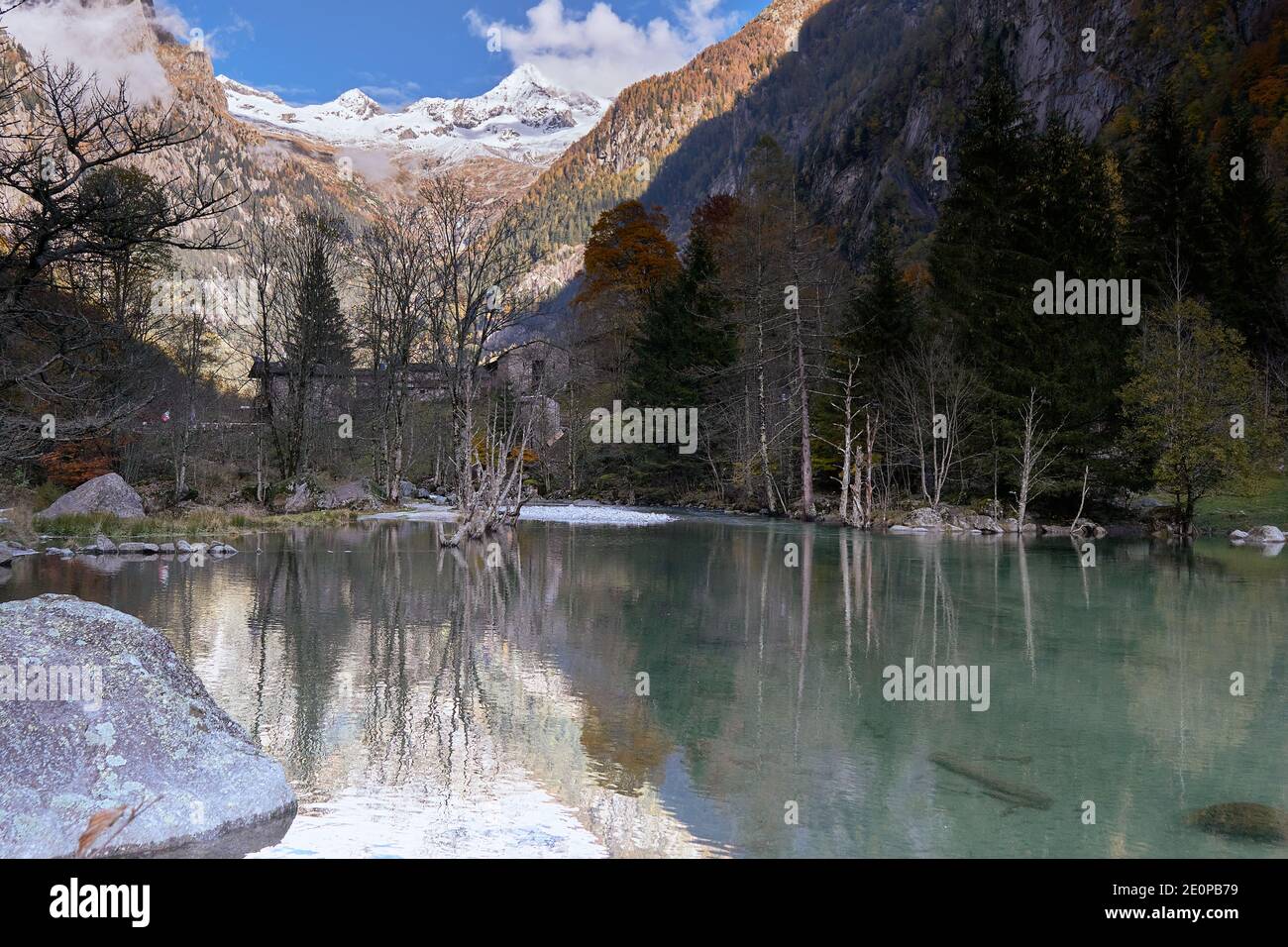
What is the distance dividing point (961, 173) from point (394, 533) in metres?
22.4

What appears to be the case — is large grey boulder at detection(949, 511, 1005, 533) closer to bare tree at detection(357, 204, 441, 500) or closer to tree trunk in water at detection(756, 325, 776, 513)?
tree trunk in water at detection(756, 325, 776, 513)

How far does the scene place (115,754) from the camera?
3982 millimetres

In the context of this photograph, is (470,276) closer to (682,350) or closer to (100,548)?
(100,548)

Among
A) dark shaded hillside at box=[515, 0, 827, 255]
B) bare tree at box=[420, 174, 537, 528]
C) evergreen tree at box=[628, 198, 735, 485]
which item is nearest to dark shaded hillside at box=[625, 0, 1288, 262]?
evergreen tree at box=[628, 198, 735, 485]

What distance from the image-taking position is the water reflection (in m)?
4.23

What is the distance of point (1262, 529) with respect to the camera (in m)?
22.6

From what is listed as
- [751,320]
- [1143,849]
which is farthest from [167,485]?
[1143,849]

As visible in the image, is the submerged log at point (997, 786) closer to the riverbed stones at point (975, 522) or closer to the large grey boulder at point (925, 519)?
the riverbed stones at point (975, 522)

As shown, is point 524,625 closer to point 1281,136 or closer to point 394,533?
point 394,533

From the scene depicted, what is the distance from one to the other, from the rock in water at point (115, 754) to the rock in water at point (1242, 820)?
4.34 metres

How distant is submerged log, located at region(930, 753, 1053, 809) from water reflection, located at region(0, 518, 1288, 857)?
74 millimetres

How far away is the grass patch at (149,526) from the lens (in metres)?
18.1

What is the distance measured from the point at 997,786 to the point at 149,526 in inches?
747

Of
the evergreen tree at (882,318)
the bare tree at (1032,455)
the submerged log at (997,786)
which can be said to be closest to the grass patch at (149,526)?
the submerged log at (997,786)
